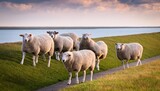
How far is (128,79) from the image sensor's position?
23688 millimetres

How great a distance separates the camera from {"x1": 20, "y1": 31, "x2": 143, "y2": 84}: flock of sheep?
25.2 metres

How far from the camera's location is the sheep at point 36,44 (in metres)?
28.4

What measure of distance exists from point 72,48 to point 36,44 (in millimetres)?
7052

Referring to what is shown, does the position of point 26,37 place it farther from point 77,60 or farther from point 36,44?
point 77,60

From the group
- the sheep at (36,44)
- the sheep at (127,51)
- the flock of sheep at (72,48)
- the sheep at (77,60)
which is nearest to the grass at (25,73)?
the flock of sheep at (72,48)

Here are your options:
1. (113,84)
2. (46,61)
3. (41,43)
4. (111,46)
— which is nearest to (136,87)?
(113,84)

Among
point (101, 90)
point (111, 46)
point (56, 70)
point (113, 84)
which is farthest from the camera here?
point (111, 46)

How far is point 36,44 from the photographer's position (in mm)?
29000

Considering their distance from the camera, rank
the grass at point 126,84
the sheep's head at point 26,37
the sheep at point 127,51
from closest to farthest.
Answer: the grass at point 126,84, the sheep's head at point 26,37, the sheep at point 127,51

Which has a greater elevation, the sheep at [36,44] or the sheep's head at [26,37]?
the sheep's head at [26,37]

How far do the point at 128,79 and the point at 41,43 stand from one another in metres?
8.97

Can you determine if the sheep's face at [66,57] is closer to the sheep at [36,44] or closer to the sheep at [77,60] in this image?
the sheep at [77,60]

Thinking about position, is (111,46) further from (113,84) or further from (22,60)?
(113,84)

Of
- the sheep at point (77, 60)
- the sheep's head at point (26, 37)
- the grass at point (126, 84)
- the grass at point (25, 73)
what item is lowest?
the grass at point (25, 73)
